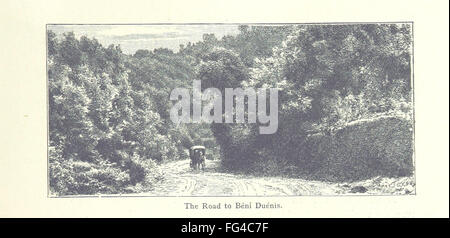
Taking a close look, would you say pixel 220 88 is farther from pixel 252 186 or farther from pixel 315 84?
pixel 252 186

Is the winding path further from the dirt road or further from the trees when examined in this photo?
the trees

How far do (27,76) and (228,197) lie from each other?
17.3 ft

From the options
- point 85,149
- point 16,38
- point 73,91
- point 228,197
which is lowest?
point 228,197

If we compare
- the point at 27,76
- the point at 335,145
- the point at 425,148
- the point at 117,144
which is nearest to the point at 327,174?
the point at 335,145

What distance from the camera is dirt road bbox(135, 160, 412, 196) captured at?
14969mm

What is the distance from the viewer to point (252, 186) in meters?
15.2

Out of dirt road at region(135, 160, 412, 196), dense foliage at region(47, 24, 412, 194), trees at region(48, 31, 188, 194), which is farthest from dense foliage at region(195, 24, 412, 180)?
trees at region(48, 31, 188, 194)

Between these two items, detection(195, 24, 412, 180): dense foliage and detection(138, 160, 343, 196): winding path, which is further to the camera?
detection(195, 24, 412, 180): dense foliage

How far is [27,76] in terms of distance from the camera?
15.0 m

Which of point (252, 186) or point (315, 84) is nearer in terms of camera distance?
point (252, 186)

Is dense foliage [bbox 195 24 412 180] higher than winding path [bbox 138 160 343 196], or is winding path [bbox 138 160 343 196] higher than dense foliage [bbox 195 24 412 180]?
dense foliage [bbox 195 24 412 180]

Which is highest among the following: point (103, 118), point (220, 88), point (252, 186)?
point (220, 88)

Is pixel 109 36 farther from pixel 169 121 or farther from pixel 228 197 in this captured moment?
pixel 228 197

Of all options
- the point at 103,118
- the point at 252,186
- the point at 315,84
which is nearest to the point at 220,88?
the point at 315,84
